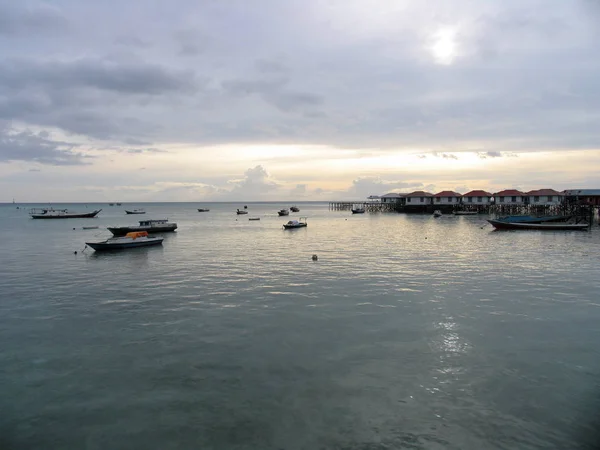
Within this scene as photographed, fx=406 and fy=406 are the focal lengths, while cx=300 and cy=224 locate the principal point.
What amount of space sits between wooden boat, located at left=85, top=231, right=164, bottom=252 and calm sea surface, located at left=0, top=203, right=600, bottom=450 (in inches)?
589

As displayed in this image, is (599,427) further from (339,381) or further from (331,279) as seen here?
(331,279)

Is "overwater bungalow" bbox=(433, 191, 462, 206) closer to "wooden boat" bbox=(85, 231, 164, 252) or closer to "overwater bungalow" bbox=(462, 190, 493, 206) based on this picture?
"overwater bungalow" bbox=(462, 190, 493, 206)

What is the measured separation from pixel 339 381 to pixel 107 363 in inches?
335

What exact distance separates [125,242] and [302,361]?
130 feet

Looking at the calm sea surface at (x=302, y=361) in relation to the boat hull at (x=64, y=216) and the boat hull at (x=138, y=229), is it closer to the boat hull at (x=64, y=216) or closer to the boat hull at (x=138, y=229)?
the boat hull at (x=138, y=229)

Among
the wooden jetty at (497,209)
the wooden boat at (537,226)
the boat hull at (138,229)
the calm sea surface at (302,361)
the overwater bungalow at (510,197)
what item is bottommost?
the calm sea surface at (302,361)

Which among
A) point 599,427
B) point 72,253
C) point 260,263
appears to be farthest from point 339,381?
point 72,253

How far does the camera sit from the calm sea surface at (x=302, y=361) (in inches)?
421

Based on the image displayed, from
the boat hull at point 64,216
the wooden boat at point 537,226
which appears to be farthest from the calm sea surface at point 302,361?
the boat hull at point 64,216

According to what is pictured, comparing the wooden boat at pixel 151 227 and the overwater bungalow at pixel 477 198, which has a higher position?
the overwater bungalow at pixel 477 198

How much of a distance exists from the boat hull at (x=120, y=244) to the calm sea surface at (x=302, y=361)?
48.7ft

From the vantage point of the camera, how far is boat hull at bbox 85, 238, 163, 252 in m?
45.8

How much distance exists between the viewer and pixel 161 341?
16953 mm

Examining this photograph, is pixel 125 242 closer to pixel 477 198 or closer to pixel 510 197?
pixel 510 197
